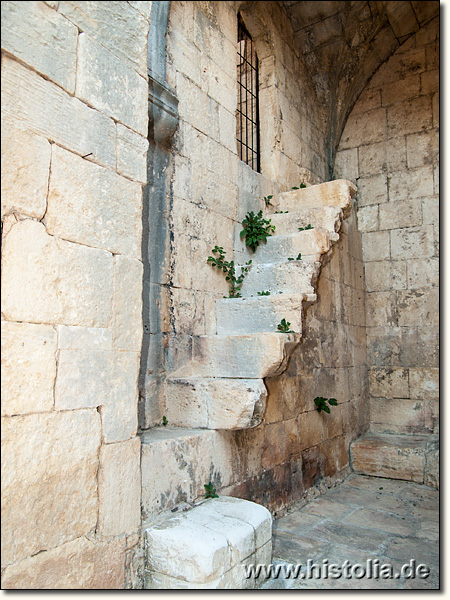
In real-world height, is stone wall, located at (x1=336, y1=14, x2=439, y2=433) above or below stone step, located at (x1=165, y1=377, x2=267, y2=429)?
above

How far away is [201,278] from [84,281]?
1954 mm

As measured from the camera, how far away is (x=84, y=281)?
2443 mm

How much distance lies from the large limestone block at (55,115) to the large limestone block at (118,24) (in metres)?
0.42

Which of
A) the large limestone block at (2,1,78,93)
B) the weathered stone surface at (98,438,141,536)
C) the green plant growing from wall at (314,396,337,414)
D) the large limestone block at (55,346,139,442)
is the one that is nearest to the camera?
the large limestone block at (2,1,78,93)

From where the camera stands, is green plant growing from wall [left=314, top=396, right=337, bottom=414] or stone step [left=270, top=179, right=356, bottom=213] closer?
stone step [left=270, top=179, right=356, bottom=213]

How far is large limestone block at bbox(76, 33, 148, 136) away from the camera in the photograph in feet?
8.25

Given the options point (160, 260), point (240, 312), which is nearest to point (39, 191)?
point (160, 260)

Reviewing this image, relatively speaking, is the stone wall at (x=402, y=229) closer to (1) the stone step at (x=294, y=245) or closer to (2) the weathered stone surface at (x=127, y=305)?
(1) the stone step at (x=294, y=245)

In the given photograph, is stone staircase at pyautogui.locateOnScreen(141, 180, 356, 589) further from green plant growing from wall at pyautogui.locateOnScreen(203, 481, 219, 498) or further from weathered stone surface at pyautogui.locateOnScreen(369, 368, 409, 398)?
weathered stone surface at pyautogui.locateOnScreen(369, 368, 409, 398)

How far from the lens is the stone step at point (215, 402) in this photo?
352cm

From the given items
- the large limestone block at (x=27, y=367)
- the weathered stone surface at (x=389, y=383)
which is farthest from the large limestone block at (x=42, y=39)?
the weathered stone surface at (x=389, y=383)

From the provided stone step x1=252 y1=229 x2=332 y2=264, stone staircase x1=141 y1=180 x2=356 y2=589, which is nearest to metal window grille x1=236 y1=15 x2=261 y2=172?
stone staircase x1=141 y1=180 x2=356 y2=589

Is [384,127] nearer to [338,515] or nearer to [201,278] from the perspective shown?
[201,278]

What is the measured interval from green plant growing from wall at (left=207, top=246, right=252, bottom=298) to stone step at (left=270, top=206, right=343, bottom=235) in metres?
0.80
